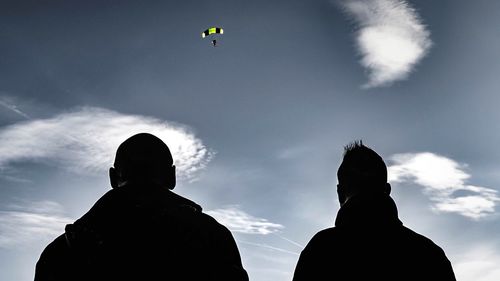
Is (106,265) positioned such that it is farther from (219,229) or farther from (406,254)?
(406,254)

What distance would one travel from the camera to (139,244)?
5500 mm

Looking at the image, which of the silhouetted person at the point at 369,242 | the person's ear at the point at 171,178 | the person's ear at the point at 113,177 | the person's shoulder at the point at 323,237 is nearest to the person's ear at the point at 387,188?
the silhouetted person at the point at 369,242

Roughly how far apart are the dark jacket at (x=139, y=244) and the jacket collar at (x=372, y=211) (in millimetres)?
1514

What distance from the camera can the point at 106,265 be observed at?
5.39 metres

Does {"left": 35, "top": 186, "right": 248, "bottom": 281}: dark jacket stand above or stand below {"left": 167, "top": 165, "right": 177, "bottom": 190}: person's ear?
below

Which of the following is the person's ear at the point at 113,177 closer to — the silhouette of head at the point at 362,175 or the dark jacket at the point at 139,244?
the dark jacket at the point at 139,244

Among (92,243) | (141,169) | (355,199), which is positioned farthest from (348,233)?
(92,243)

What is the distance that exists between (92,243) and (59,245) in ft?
1.63

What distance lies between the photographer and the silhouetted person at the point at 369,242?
5941 millimetres

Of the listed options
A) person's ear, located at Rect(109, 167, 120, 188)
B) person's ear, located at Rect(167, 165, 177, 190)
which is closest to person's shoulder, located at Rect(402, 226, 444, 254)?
person's ear, located at Rect(167, 165, 177, 190)

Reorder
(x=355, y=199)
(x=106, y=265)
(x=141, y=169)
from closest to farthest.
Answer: (x=106, y=265) → (x=141, y=169) → (x=355, y=199)

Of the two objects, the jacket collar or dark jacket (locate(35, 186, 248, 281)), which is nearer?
dark jacket (locate(35, 186, 248, 281))

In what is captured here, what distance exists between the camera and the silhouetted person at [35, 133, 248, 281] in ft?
17.8

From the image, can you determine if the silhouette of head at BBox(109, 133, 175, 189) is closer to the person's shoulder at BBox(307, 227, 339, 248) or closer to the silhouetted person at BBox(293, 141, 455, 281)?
the person's shoulder at BBox(307, 227, 339, 248)
